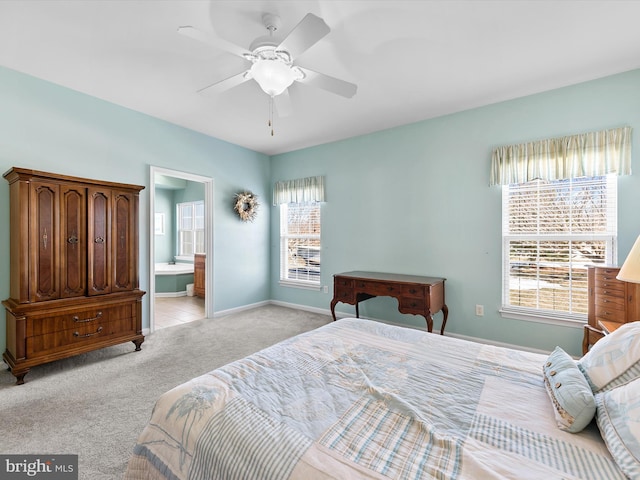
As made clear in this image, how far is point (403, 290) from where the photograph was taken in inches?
132

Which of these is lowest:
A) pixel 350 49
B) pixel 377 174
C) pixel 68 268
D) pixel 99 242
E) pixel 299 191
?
pixel 68 268

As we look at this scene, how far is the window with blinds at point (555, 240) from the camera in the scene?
2.83 m

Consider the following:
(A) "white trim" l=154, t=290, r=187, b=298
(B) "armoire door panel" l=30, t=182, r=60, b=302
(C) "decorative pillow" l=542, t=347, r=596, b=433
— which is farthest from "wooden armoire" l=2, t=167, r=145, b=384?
(C) "decorative pillow" l=542, t=347, r=596, b=433

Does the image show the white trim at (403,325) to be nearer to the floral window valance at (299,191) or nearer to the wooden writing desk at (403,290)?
the wooden writing desk at (403,290)

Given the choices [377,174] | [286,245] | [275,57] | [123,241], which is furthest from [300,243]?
[275,57]

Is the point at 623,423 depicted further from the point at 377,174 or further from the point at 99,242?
the point at 99,242

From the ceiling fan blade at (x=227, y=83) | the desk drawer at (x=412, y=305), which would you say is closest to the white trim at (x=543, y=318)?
the desk drawer at (x=412, y=305)

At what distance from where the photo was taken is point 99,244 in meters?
2.94

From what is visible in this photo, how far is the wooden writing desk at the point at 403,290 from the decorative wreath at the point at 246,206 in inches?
75.8

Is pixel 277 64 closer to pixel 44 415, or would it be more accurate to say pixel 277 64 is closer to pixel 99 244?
pixel 99 244

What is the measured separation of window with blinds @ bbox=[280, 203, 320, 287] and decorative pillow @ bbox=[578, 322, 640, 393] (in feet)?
12.4

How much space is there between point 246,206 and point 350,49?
3.04m

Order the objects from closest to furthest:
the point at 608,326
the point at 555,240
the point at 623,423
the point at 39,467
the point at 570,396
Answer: the point at 623,423 → the point at 570,396 → the point at 39,467 → the point at 608,326 → the point at 555,240

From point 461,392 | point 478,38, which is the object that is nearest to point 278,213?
point 478,38
